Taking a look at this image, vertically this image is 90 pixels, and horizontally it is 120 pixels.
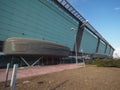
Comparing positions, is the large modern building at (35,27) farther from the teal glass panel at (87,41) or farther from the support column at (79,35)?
the teal glass panel at (87,41)

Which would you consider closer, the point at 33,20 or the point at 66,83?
the point at 66,83

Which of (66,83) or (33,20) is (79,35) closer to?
(33,20)

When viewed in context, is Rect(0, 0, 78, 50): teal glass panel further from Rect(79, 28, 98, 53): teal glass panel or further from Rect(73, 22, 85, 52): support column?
Rect(79, 28, 98, 53): teal glass panel

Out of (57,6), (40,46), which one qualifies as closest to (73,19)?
(57,6)

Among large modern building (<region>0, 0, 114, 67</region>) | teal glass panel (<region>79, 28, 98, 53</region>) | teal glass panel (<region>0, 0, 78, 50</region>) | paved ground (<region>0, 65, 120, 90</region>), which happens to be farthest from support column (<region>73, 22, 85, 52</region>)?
paved ground (<region>0, 65, 120, 90</region>)

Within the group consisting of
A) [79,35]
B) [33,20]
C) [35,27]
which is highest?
[79,35]

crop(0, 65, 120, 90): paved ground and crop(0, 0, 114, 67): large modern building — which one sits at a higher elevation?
crop(0, 0, 114, 67): large modern building

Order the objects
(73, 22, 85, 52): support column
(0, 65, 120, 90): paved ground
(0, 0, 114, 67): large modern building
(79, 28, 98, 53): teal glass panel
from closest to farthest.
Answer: (0, 65, 120, 90): paved ground → (0, 0, 114, 67): large modern building → (73, 22, 85, 52): support column → (79, 28, 98, 53): teal glass panel

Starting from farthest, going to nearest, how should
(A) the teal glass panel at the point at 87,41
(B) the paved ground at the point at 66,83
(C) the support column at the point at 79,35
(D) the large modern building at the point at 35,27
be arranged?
(A) the teal glass panel at the point at 87,41 → (C) the support column at the point at 79,35 → (D) the large modern building at the point at 35,27 → (B) the paved ground at the point at 66,83

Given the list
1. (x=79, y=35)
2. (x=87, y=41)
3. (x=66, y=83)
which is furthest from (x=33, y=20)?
(x=87, y=41)

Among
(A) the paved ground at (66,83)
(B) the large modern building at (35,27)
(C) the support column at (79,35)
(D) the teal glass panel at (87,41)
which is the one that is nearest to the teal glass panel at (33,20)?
(B) the large modern building at (35,27)

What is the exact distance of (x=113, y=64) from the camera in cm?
2475

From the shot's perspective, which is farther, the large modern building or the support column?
the support column

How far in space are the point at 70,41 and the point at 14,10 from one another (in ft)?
105
